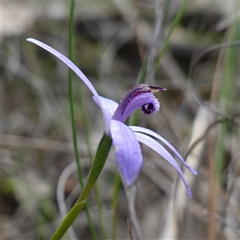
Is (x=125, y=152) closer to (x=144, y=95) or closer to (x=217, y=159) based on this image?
(x=144, y=95)

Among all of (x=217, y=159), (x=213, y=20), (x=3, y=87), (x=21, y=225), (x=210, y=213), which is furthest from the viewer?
(x=213, y=20)

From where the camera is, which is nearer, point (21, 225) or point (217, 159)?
point (217, 159)

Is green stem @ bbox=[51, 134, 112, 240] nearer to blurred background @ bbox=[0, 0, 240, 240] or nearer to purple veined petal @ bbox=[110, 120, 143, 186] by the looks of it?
purple veined petal @ bbox=[110, 120, 143, 186]

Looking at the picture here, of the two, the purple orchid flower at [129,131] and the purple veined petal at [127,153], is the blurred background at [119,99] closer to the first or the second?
the purple orchid flower at [129,131]

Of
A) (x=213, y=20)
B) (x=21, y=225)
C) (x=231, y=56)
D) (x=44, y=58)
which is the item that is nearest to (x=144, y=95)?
(x=231, y=56)

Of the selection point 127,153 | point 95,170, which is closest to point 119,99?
point 95,170

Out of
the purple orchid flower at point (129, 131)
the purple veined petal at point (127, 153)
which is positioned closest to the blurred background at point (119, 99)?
the purple orchid flower at point (129, 131)

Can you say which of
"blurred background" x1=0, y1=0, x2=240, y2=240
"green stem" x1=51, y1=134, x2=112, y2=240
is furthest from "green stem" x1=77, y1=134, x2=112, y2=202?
"blurred background" x1=0, y1=0, x2=240, y2=240
